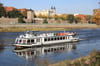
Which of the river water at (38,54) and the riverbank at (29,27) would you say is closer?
the river water at (38,54)

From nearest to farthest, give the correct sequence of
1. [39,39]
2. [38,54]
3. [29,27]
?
1. [38,54]
2. [39,39]
3. [29,27]

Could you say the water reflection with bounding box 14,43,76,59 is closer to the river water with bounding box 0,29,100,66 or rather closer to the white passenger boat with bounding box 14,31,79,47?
the river water with bounding box 0,29,100,66

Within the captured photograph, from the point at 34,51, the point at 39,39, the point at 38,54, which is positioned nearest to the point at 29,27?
the point at 39,39

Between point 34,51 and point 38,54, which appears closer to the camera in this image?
point 38,54

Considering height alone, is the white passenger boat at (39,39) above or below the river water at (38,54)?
above

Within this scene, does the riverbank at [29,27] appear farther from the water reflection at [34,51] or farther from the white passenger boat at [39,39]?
the water reflection at [34,51]

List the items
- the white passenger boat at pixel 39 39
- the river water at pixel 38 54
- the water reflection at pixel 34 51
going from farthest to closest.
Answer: the white passenger boat at pixel 39 39
the water reflection at pixel 34 51
the river water at pixel 38 54

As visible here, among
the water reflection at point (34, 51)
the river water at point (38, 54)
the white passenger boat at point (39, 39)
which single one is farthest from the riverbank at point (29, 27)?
the water reflection at point (34, 51)

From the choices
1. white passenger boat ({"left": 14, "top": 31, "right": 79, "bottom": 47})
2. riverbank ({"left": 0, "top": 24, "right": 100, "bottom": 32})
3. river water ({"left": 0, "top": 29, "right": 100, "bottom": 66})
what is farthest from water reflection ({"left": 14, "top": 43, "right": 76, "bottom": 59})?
riverbank ({"left": 0, "top": 24, "right": 100, "bottom": 32})

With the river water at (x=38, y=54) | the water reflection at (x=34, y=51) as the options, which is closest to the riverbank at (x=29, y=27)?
the river water at (x=38, y=54)

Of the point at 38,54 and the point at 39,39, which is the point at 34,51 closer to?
the point at 38,54

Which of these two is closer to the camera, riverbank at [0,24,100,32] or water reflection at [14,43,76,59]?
water reflection at [14,43,76,59]

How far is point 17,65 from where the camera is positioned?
73.4 feet

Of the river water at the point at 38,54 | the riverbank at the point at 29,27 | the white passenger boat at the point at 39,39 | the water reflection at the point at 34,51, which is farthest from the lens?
the riverbank at the point at 29,27
